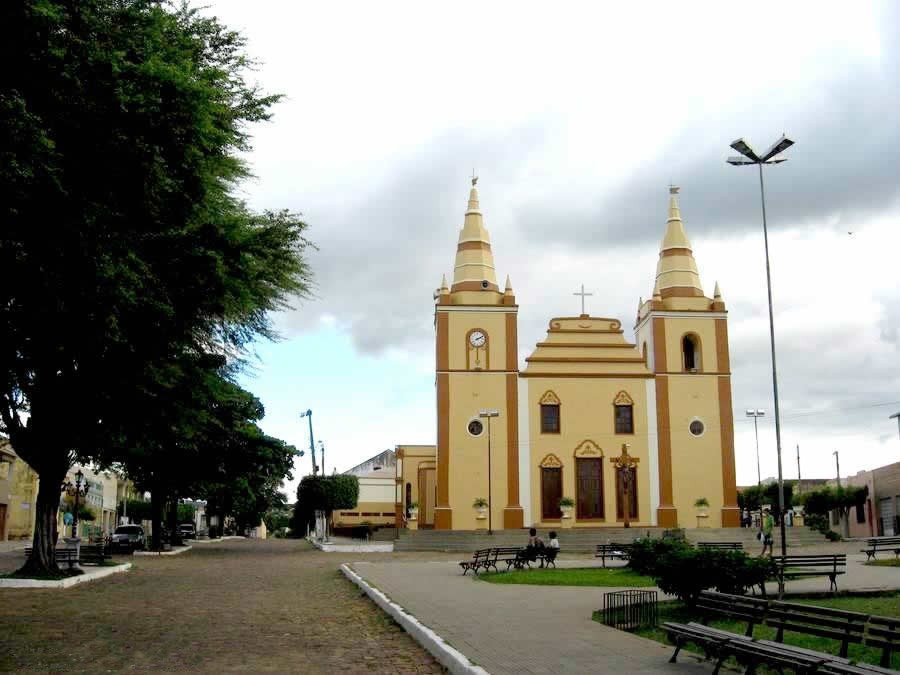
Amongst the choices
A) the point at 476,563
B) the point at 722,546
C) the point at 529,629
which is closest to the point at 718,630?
the point at 529,629

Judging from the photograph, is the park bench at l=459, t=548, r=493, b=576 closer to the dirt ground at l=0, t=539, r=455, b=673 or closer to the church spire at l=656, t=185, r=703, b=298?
the dirt ground at l=0, t=539, r=455, b=673

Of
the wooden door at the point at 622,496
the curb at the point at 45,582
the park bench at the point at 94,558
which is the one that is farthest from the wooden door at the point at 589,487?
the curb at the point at 45,582

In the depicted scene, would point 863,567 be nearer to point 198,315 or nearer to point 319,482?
point 198,315

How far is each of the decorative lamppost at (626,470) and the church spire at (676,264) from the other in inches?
328

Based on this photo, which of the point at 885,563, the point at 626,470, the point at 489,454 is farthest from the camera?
the point at 489,454

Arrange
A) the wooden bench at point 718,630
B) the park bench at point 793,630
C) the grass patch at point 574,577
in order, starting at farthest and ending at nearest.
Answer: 1. the grass patch at point 574,577
2. the wooden bench at point 718,630
3. the park bench at point 793,630

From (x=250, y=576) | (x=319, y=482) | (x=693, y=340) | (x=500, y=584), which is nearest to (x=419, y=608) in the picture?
(x=500, y=584)

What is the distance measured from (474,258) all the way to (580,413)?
9.21 meters

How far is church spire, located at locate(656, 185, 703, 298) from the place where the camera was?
153 feet

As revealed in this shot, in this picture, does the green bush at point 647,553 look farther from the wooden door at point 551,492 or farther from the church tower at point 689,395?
the church tower at point 689,395

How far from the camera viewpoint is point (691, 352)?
4694 cm

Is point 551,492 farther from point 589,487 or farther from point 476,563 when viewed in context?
point 476,563

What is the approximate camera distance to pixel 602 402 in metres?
45.6

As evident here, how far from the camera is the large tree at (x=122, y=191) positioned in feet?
32.7
